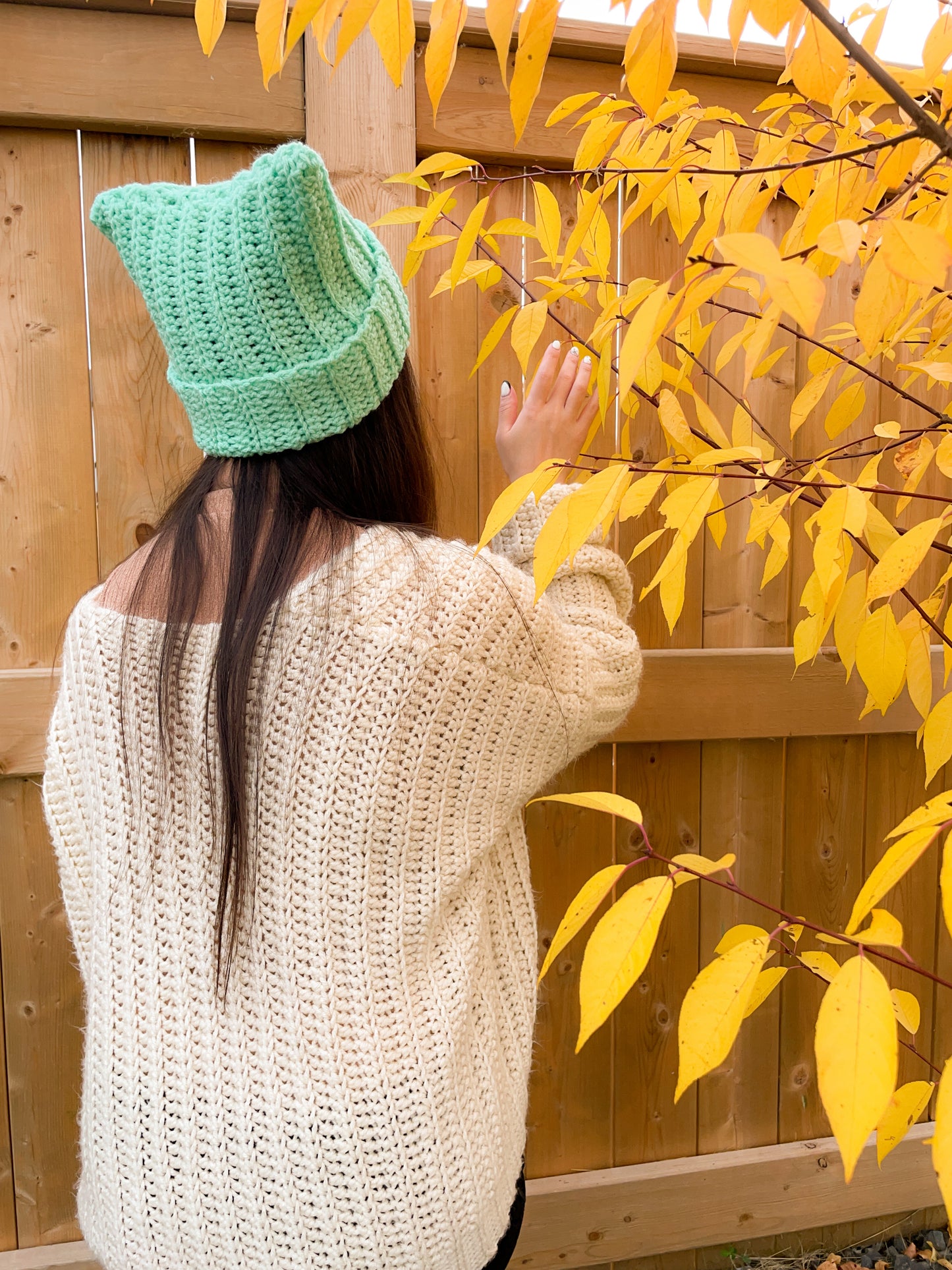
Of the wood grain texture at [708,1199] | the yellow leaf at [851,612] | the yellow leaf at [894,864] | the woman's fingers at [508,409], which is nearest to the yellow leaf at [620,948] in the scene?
the yellow leaf at [894,864]

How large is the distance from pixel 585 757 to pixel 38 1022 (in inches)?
42.4

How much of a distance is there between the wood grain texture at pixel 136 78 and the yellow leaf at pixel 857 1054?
150cm

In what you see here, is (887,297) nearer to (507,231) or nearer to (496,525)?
(496,525)

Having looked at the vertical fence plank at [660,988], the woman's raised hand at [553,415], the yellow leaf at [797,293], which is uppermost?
the yellow leaf at [797,293]

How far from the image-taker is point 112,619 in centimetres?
96

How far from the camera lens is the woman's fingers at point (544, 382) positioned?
1.24 m

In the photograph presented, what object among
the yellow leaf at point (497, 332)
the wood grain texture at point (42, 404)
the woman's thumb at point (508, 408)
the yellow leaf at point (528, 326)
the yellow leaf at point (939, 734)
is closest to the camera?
the yellow leaf at point (939, 734)

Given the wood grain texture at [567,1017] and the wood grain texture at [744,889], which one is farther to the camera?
the wood grain texture at [744,889]

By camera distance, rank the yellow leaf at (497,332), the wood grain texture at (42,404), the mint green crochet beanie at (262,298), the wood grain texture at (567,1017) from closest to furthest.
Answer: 1. the mint green crochet beanie at (262,298)
2. the yellow leaf at (497,332)
3. the wood grain texture at (42,404)
4. the wood grain texture at (567,1017)

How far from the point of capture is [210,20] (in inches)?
25.4

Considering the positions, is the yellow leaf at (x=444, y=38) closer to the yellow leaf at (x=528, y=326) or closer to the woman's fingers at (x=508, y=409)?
the yellow leaf at (x=528, y=326)

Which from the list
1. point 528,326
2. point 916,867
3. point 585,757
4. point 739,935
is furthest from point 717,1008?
point 916,867

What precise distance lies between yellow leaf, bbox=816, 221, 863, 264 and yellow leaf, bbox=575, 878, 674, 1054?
0.34 meters

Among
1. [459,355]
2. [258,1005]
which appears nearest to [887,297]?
[258,1005]
